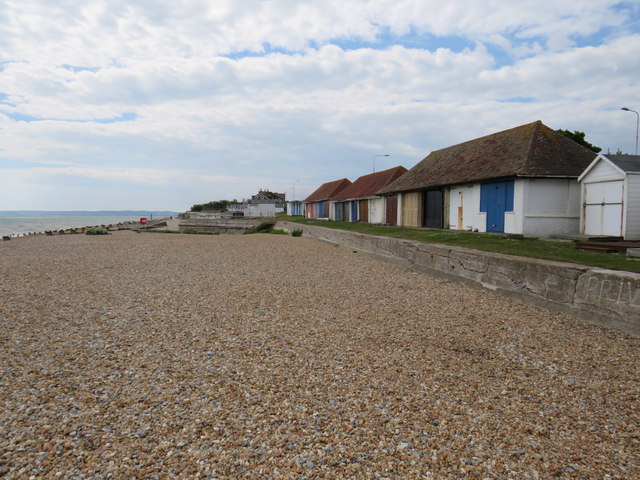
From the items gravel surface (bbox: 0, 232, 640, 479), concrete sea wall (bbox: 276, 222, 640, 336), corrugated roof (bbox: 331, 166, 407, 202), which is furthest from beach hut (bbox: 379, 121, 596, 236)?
corrugated roof (bbox: 331, 166, 407, 202)

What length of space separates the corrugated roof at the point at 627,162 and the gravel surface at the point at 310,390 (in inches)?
322

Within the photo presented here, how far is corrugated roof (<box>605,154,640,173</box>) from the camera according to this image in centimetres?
1166

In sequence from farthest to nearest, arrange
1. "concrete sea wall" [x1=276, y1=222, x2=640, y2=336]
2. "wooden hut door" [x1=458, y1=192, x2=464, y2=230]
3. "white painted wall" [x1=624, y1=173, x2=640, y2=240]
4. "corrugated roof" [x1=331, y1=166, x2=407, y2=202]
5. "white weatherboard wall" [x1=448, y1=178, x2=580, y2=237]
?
1. "corrugated roof" [x1=331, y1=166, x2=407, y2=202]
2. "wooden hut door" [x1=458, y1=192, x2=464, y2=230]
3. "white weatherboard wall" [x1=448, y1=178, x2=580, y2=237]
4. "white painted wall" [x1=624, y1=173, x2=640, y2=240]
5. "concrete sea wall" [x1=276, y1=222, x2=640, y2=336]

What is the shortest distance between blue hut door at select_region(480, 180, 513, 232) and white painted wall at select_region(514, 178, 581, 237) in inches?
20.3

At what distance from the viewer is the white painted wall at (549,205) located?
15.0 metres

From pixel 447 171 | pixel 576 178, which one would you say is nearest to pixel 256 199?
pixel 447 171

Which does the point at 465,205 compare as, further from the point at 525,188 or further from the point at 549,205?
the point at 549,205

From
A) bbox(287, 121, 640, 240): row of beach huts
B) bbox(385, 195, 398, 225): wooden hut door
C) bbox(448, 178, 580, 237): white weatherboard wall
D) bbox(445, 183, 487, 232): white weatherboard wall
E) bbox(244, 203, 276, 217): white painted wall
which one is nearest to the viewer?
bbox(287, 121, 640, 240): row of beach huts

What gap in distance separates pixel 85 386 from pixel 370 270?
8405 mm

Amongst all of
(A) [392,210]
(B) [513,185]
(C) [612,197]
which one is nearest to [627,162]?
(C) [612,197]

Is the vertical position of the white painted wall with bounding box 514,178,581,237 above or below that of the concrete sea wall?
above

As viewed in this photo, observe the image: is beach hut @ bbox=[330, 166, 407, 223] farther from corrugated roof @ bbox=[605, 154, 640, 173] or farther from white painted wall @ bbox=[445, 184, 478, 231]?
corrugated roof @ bbox=[605, 154, 640, 173]

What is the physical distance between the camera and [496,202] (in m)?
16.4

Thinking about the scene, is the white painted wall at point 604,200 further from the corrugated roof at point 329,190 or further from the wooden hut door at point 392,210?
the corrugated roof at point 329,190
